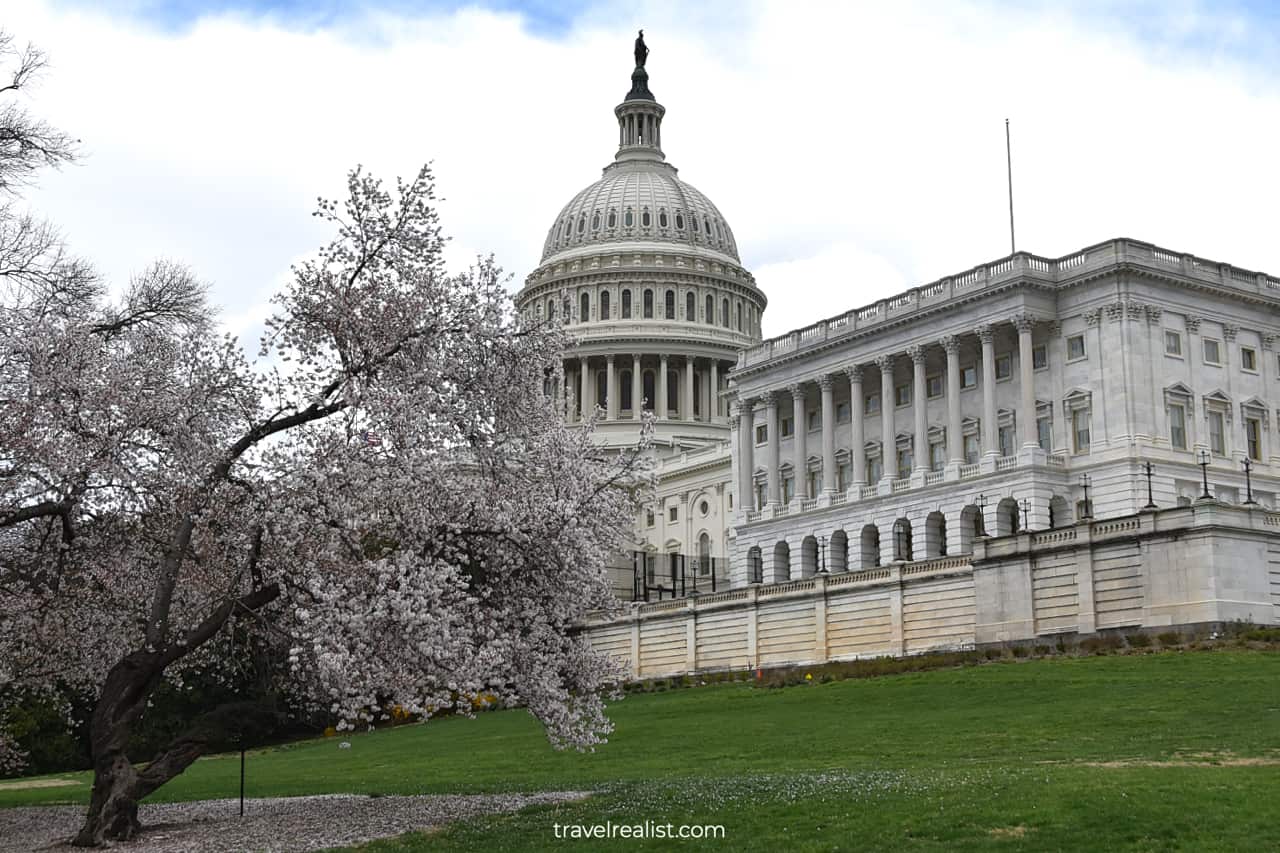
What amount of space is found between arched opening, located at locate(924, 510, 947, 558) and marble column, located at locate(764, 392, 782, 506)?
50.2 ft

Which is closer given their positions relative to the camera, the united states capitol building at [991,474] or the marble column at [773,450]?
the united states capitol building at [991,474]

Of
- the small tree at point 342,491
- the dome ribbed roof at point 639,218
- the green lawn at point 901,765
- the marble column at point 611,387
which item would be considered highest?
the dome ribbed roof at point 639,218

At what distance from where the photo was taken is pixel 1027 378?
3588 inches

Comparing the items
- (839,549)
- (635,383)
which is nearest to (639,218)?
(635,383)

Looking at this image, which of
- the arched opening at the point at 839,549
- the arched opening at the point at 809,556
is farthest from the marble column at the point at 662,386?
the arched opening at the point at 839,549

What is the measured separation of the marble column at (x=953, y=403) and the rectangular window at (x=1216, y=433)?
43.2ft

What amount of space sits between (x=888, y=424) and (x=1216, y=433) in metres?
18.6

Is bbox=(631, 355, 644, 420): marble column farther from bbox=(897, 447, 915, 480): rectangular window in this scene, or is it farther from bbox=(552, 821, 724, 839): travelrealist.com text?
bbox=(552, 821, 724, 839): travelrealist.com text

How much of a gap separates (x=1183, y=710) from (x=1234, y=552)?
20.0 m

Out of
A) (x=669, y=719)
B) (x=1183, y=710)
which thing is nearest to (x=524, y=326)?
(x=1183, y=710)

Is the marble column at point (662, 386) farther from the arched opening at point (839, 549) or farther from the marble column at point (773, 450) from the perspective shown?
the arched opening at point (839, 549)

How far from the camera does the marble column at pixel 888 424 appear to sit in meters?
→ 99.0

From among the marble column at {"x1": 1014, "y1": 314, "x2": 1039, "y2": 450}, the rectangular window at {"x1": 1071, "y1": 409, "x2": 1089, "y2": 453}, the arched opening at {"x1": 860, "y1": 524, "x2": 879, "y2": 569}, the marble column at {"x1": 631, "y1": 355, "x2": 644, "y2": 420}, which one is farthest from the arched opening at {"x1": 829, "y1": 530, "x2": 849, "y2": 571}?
the marble column at {"x1": 631, "y1": 355, "x2": 644, "y2": 420}

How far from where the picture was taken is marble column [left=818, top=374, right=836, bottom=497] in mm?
103875
